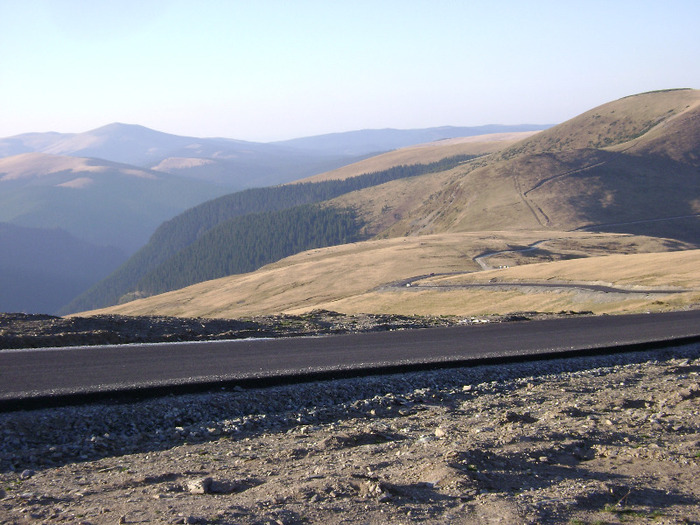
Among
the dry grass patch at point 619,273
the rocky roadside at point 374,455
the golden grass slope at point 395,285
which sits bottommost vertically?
the golden grass slope at point 395,285

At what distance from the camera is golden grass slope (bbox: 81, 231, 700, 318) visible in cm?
4991

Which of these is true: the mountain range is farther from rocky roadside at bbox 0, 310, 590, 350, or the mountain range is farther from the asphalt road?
the asphalt road

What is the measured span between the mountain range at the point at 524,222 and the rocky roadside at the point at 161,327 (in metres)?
29.4

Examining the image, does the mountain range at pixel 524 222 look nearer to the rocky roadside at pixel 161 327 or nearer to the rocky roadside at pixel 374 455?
the rocky roadside at pixel 161 327

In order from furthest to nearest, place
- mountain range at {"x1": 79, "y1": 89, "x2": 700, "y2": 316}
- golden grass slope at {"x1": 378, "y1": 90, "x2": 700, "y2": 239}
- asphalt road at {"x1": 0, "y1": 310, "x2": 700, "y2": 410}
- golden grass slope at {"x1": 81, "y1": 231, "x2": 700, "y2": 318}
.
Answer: golden grass slope at {"x1": 378, "y1": 90, "x2": 700, "y2": 239}, mountain range at {"x1": 79, "y1": 89, "x2": 700, "y2": 316}, golden grass slope at {"x1": 81, "y1": 231, "x2": 700, "y2": 318}, asphalt road at {"x1": 0, "y1": 310, "x2": 700, "y2": 410}

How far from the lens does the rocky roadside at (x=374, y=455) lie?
7.76 m

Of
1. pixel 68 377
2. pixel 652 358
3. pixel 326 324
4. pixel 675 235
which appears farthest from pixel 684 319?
pixel 675 235

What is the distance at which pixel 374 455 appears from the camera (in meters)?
10.2

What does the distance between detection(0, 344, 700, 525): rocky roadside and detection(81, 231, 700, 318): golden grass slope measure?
26.2 metres

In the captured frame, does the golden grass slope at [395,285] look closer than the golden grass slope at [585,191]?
Yes

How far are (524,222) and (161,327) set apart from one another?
120148 millimetres

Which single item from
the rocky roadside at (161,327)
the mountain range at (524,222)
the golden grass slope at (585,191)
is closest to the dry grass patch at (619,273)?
the mountain range at (524,222)

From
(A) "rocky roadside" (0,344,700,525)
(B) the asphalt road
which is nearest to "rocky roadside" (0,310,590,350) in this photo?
(B) the asphalt road

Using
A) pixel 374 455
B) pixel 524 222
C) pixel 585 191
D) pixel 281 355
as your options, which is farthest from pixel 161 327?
pixel 585 191
